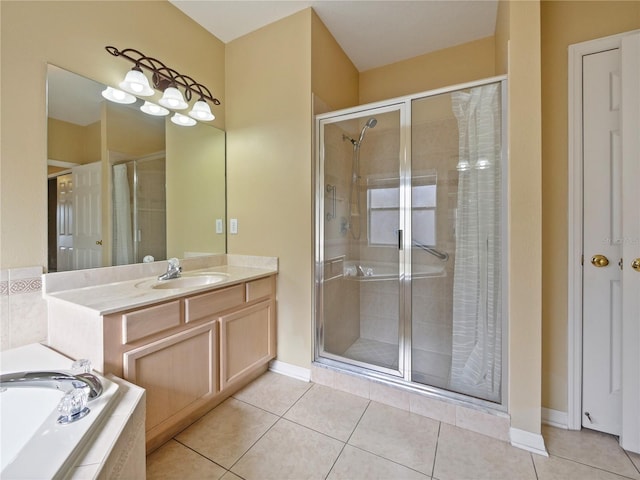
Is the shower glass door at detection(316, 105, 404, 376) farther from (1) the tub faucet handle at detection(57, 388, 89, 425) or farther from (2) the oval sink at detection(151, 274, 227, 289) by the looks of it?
(1) the tub faucet handle at detection(57, 388, 89, 425)

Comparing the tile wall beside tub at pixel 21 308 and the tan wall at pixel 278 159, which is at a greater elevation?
the tan wall at pixel 278 159

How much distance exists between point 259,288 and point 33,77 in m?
1.65

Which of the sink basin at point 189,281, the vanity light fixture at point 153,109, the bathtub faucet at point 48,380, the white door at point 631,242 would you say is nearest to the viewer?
the bathtub faucet at point 48,380

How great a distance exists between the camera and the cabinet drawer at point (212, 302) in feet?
4.88

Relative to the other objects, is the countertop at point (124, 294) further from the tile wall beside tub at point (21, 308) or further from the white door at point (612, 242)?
the white door at point (612, 242)

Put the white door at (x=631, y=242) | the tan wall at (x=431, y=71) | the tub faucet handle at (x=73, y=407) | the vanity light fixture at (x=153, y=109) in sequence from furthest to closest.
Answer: the tan wall at (x=431, y=71), the vanity light fixture at (x=153, y=109), the white door at (x=631, y=242), the tub faucet handle at (x=73, y=407)

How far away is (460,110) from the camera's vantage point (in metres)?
1.67

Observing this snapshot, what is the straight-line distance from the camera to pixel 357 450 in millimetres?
1397

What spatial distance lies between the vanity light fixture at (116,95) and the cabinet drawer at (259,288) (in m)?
1.41

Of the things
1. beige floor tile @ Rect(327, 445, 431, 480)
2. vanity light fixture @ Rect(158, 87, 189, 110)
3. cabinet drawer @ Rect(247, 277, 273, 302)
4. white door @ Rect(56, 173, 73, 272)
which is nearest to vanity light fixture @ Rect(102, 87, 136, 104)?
vanity light fixture @ Rect(158, 87, 189, 110)

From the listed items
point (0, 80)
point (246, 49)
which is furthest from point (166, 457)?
point (246, 49)

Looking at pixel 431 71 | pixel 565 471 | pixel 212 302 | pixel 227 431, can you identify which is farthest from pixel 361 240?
pixel 431 71

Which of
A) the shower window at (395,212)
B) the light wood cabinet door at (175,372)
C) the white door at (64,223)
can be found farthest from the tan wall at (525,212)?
the white door at (64,223)

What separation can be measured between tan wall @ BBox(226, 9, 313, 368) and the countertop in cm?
40
